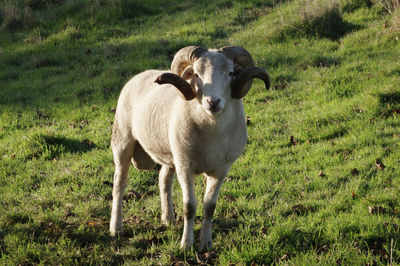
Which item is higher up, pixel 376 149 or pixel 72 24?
pixel 72 24

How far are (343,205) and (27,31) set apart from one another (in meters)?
12.0

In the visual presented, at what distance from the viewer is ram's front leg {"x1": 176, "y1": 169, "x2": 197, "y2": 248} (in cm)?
466

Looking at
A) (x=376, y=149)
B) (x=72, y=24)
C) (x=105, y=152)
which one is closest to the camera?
(x=376, y=149)

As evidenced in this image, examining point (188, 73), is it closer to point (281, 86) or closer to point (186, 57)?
point (186, 57)

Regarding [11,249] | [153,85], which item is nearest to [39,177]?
[11,249]

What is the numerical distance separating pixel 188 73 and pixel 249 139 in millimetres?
3075

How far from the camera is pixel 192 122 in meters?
4.52

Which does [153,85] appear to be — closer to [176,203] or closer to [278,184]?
[176,203]

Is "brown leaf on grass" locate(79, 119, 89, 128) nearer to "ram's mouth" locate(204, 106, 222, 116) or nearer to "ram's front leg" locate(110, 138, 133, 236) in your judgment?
"ram's front leg" locate(110, 138, 133, 236)

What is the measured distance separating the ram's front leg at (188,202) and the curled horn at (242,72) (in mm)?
969

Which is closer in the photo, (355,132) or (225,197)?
(225,197)

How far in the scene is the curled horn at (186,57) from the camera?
Answer: 4.38 metres

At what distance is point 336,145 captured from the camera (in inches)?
266

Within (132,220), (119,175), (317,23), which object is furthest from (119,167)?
(317,23)
